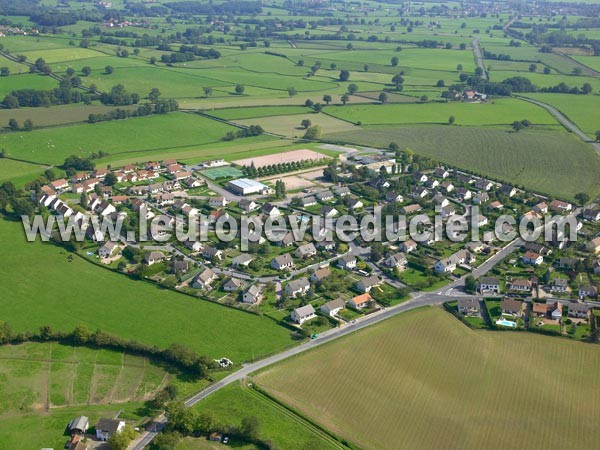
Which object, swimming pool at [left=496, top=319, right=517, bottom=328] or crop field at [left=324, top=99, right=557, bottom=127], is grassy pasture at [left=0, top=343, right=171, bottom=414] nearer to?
swimming pool at [left=496, top=319, right=517, bottom=328]

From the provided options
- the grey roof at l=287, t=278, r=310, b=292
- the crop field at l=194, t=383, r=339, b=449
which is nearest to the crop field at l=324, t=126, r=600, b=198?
the grey roof at l=287, t=278, r=310, b=292

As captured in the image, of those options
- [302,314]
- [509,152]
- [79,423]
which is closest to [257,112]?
[509,152]

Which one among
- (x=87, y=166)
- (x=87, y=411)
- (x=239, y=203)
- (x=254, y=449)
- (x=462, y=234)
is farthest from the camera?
(x=87, y=166)

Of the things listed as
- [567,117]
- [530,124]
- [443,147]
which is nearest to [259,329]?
[443,147]

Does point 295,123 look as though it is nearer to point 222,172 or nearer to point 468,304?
point 222,172

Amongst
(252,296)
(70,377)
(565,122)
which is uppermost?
(565,122)

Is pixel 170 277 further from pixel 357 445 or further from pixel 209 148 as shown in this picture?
pixel 209 148
